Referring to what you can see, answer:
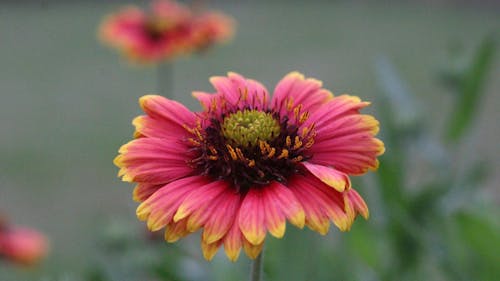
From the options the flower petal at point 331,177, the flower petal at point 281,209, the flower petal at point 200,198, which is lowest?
the flower petal at point 281,209

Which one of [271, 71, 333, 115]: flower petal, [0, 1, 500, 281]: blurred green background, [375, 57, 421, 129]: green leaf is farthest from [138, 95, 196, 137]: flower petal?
[375, 57, 421, 129]: green leaf

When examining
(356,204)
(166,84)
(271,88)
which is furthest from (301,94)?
(271,88)

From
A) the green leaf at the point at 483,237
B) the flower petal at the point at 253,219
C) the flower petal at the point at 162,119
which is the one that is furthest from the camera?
the green leaf at the point at 483,237

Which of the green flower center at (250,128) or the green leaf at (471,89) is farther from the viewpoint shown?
the green leaf at (471,89)

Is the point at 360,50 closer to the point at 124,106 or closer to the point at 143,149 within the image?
the point at 124,106

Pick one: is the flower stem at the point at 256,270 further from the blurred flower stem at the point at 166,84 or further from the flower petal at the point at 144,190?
the blurred flower stem at the point at 166,84

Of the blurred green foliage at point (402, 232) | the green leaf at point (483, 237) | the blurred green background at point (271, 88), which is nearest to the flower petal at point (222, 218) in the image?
the blurred green background at point (271, 88)
